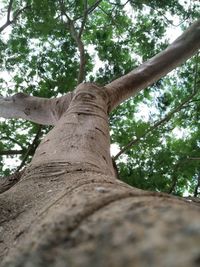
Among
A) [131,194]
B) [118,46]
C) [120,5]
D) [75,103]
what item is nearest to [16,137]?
[118,46]

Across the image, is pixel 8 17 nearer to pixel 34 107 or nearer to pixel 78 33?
pixel 78 33

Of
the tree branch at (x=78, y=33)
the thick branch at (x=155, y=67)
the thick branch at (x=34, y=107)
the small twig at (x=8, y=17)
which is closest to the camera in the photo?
the thick branch at (x=34, y=107)

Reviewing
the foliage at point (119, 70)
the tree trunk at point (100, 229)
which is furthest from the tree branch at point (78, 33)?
the tree trunk at point (100, 229)

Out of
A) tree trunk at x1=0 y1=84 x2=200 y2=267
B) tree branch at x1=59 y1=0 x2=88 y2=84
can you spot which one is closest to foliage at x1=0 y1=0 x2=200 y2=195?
tree branch at x1=59 y1=0 x2=88 y2=84

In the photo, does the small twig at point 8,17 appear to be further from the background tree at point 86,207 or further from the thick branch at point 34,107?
the background tree at point 86,207

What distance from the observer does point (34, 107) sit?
13.3 ft

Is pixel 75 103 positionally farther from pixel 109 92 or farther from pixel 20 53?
pixel 20 53

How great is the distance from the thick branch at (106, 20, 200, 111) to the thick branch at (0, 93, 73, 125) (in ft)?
1.90

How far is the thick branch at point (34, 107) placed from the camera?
379 cm

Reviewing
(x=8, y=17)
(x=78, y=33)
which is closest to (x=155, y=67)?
(x=78, y=33)

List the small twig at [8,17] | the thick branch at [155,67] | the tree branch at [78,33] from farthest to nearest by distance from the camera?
1. the small twig at [8,17]
2. the tree branch at [78,33]
3. the thick branch at [155,67]

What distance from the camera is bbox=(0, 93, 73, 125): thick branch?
379 centimetres

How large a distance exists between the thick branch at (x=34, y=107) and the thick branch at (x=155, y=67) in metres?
0.58

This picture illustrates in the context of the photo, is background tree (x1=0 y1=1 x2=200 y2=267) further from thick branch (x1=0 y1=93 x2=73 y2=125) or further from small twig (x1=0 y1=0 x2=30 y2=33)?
small twig (x1=0 y1=0 x2=30 y2=33)
